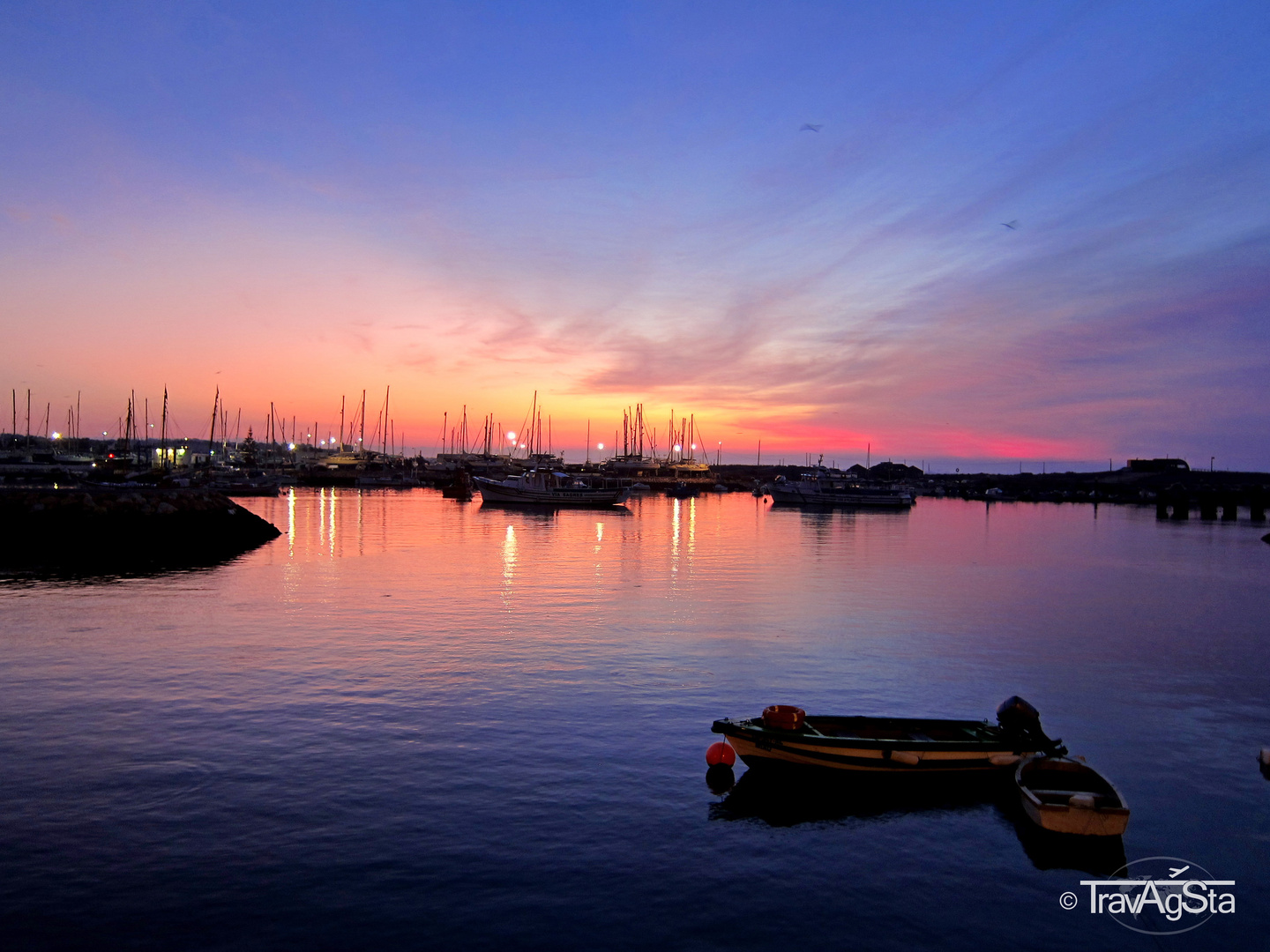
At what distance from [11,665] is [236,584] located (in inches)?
664

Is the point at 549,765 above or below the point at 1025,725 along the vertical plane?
below

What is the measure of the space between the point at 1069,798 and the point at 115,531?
2184 inches

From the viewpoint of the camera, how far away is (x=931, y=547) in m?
68.6

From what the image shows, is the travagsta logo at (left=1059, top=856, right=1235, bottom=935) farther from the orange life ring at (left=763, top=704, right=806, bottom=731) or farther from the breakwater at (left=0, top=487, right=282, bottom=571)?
the breakwater at (left=0, top=487, right=282, bottom=571)

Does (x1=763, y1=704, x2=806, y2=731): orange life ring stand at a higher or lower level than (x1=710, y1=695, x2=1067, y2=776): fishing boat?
higher

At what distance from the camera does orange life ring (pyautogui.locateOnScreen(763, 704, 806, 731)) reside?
598 inches

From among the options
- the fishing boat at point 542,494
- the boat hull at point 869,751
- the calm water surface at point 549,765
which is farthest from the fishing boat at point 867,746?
the fishing boat at point 542,494

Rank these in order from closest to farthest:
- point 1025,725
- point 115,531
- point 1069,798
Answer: point 1069,798, point 1025,725, point 115,531

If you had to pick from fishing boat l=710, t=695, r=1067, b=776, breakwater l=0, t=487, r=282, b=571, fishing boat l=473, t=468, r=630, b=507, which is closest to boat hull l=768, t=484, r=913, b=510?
fishing boat l=473, t=468, r=630, b=507

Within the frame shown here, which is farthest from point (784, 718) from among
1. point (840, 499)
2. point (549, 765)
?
point (840, 499)

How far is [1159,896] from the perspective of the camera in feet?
39.0

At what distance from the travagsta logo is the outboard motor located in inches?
109

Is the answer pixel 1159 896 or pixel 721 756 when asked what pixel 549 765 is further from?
pixel 1159 896

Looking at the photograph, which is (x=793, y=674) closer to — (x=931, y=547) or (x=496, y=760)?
(x=496, y=760)
